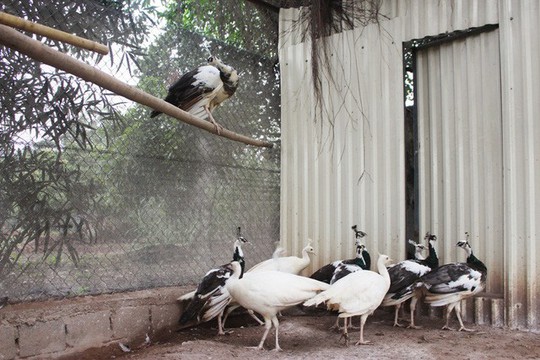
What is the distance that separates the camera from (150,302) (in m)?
3.69

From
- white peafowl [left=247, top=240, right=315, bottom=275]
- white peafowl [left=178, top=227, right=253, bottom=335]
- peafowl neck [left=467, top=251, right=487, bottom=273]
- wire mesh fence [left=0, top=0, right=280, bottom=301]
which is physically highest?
wire mesh fence [left=0, top=0, right=280, bottom=301]

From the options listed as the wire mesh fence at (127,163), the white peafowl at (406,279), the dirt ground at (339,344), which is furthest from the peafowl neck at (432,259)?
the wire mesh fence at (127,163)

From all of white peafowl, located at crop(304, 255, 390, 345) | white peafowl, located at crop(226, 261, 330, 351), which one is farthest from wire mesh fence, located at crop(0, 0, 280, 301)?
white peafowl, located at crop(304, 255, 390, 345)

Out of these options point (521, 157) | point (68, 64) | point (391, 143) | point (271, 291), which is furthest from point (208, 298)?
point (521, 157)

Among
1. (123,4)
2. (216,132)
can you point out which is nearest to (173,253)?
(216,132)

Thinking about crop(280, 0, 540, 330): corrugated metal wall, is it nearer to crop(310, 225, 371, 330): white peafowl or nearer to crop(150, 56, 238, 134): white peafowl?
crop(310, 225, 371, 330): white peafowl

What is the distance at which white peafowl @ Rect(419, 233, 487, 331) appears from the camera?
12.2ft

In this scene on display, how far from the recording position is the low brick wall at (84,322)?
2.93 m

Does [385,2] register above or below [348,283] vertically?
above

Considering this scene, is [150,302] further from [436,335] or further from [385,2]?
[385,2]

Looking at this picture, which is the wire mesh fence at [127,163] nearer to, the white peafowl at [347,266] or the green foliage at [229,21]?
the green foliage at [229,21]

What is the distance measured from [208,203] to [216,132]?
0.71m

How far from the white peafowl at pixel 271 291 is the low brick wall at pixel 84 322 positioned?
0.62 m

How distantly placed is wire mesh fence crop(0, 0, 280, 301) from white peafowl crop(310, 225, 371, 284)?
765mm
